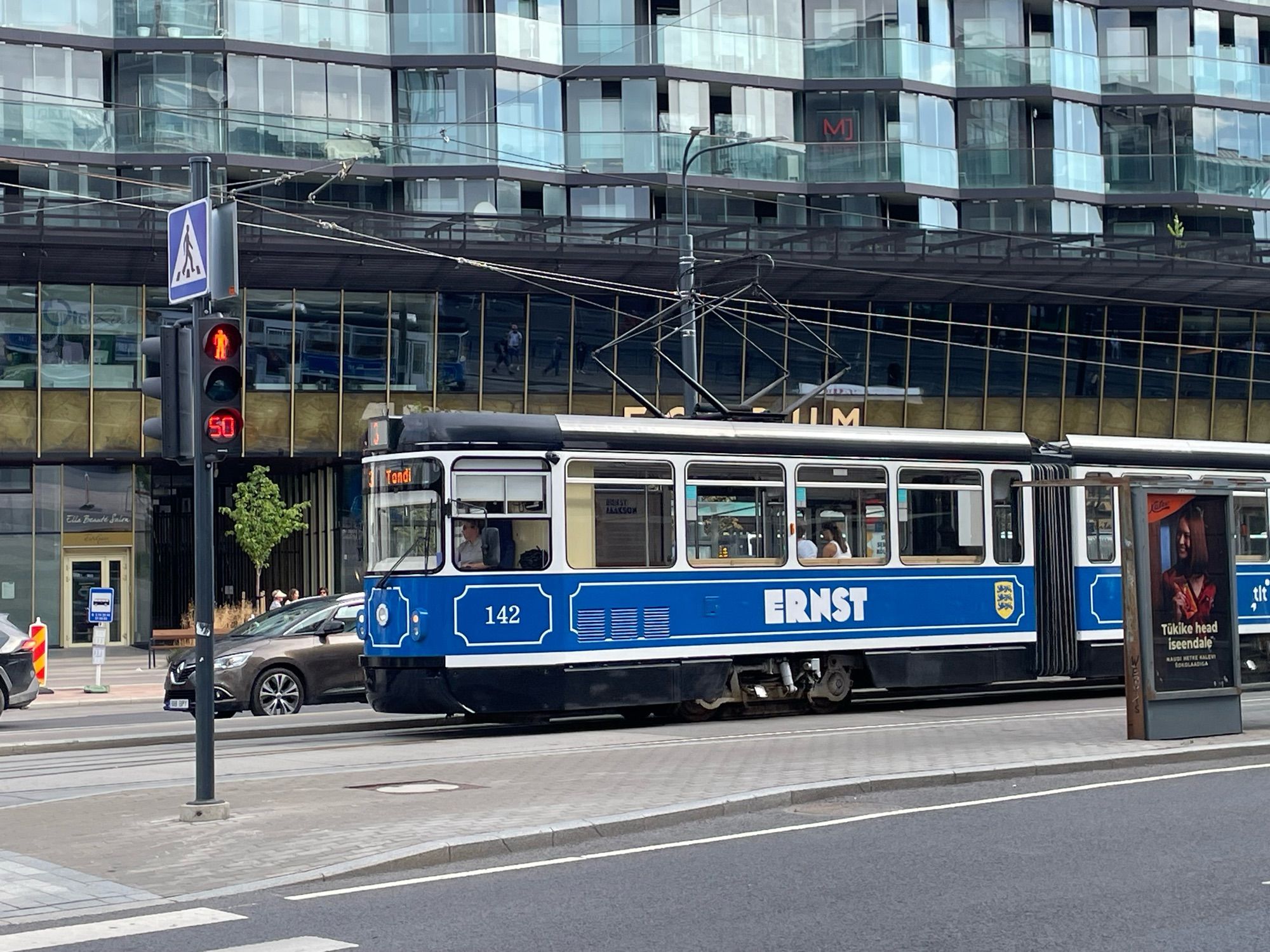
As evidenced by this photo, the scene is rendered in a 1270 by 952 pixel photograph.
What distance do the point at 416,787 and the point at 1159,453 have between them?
12.5 m

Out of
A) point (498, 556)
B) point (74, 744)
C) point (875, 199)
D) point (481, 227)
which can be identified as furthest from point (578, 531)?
point (875, 199)

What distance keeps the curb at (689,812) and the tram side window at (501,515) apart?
566 centimetres

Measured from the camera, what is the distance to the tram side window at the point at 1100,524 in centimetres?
2088

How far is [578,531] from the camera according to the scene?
17.2 meters

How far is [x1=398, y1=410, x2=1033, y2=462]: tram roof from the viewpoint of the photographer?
55.5 feet

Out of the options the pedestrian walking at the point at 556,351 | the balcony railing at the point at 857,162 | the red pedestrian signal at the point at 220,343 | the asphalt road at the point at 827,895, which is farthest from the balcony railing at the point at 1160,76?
the red pedestrian signal at the point at 220,343

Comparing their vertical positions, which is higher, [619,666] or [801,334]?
[801,334]

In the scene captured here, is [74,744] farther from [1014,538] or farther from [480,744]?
[1014,538]

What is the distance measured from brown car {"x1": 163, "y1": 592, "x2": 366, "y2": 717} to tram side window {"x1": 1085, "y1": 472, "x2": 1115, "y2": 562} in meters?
8.91

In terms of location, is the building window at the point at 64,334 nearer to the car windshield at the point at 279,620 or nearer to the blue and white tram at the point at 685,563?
the car windshield at the point at 279,620

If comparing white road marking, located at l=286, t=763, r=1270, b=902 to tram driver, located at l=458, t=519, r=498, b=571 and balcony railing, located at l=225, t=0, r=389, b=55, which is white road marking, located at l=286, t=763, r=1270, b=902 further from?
balcony railing, located at l=225, t=0, r=389, b=55

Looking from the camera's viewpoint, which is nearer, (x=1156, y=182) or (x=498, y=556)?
(x=498, y=556)

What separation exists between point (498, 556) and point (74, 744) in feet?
15.5

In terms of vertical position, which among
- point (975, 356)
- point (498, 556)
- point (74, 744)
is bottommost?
point (74, 744)
